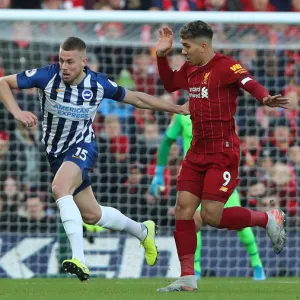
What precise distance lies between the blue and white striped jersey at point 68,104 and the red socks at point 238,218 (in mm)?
1326

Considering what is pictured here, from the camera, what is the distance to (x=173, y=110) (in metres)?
8.27

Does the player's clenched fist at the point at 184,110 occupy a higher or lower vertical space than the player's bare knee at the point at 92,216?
higher

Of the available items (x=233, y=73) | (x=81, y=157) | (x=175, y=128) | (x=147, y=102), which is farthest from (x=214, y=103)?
(x=175, y=128)

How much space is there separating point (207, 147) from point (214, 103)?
0.35m

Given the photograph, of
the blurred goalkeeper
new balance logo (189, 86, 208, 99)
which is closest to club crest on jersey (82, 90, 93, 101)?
new balance logo (189, 86, 208, 99)

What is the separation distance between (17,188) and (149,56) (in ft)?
7.46

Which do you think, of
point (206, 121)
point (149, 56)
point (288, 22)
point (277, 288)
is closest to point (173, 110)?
point (206, 121)

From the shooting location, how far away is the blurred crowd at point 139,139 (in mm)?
11992

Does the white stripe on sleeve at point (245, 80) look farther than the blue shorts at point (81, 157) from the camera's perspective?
No

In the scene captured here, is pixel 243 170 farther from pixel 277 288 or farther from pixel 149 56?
pixel 277 288

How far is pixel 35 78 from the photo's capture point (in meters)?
8.27

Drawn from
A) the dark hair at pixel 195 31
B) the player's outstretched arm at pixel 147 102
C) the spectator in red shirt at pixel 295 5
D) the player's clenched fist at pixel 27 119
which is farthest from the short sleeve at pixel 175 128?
the spectator in red shirt at pixel 295 5

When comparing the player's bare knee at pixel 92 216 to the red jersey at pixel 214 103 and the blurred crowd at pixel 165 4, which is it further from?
the blurred crowd at pixel 165 4

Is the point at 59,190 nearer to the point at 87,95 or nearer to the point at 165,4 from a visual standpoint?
the point at 87,95
